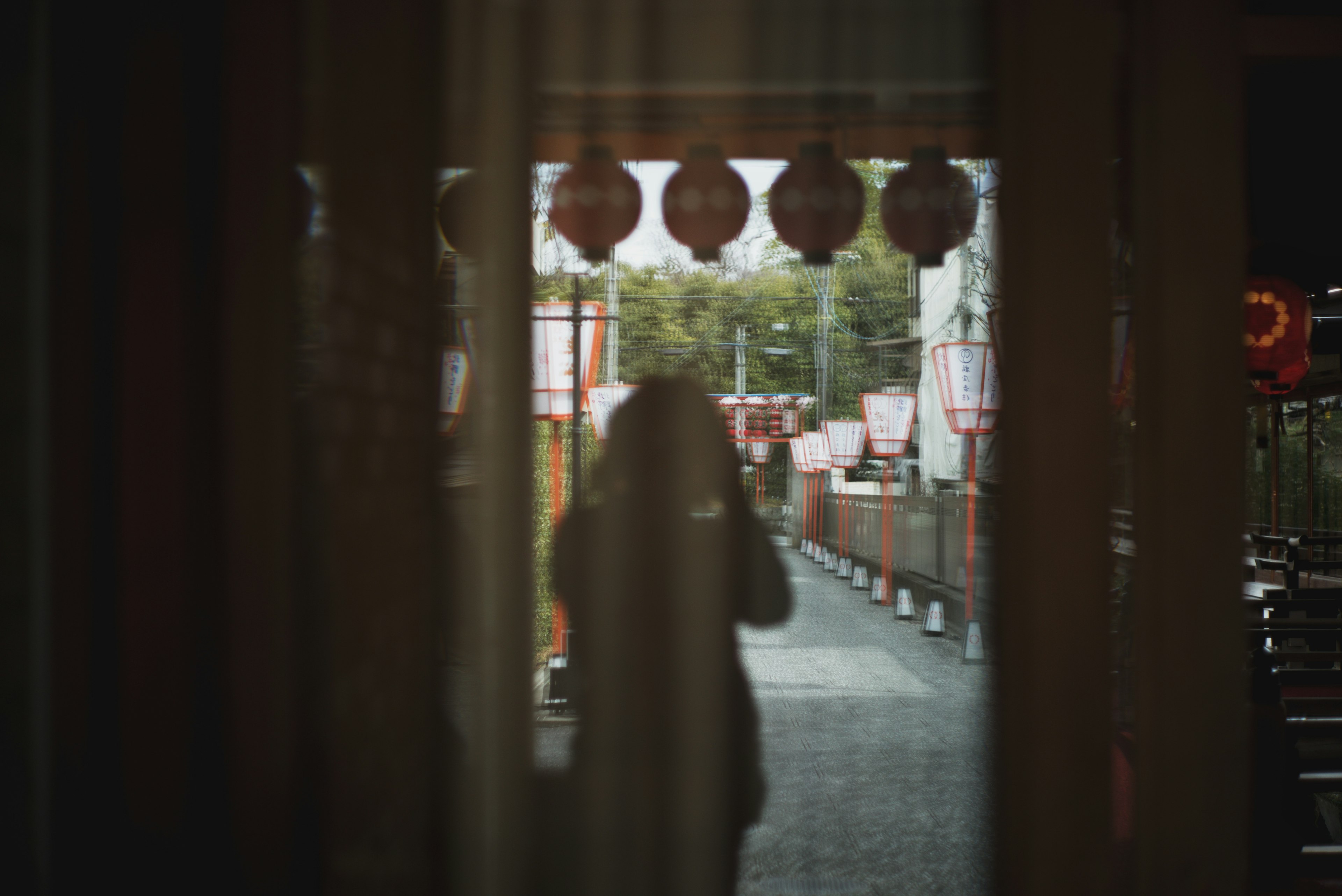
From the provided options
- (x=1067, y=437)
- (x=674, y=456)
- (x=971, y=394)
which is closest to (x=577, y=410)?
(x=674, y=456)

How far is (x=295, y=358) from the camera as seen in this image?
1501mm

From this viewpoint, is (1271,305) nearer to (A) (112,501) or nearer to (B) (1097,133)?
(B) (1097,133)

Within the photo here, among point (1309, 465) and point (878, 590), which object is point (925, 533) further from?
point (878, 590)

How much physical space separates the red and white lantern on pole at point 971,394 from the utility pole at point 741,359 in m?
0.36

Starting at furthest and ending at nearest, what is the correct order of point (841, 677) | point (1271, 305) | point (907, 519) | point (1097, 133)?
point (907, 519) < point (1271, 305) < point (841, 677) < point (1097, 133)

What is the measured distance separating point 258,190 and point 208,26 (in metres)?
0.31

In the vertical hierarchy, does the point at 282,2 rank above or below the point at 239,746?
above

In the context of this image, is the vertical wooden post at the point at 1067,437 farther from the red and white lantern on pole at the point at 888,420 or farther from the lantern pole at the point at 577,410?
the lantern pole at the point at 577,410

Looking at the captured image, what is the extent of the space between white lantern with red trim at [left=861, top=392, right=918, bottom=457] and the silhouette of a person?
0.88 feet

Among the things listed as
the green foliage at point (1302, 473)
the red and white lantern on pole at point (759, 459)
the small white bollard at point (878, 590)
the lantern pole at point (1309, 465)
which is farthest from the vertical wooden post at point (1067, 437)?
the lantern pole at point (1309, 465)

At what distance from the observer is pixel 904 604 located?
12.2ft

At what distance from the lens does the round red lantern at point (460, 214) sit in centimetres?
149

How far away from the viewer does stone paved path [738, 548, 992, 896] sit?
5.03ft

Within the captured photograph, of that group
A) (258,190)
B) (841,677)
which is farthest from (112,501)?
(841,677)
